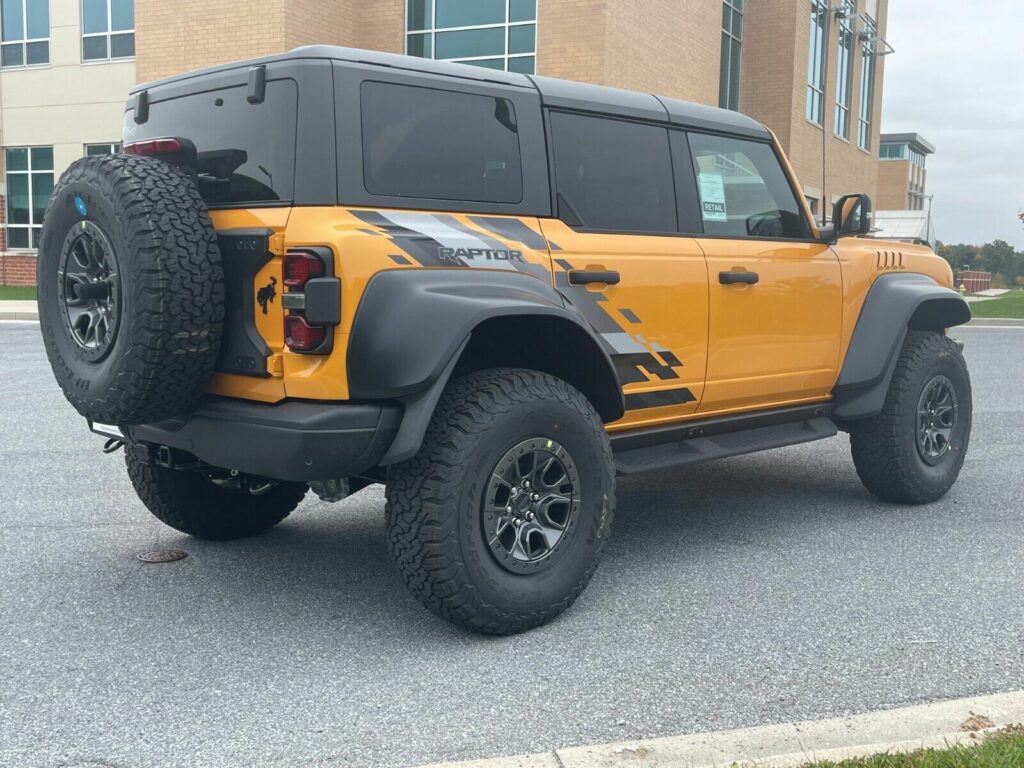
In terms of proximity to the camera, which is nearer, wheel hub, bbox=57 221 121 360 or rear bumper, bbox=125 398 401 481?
rear bumper, bbox=125 398 401 481

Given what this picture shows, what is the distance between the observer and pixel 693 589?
4500 millimetres

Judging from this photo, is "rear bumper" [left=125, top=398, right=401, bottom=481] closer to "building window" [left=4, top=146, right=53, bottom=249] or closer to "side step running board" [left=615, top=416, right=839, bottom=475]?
"side step running board" [left=615, top=416, right=839, bottom=475]

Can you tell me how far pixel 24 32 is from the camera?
27.6 meters

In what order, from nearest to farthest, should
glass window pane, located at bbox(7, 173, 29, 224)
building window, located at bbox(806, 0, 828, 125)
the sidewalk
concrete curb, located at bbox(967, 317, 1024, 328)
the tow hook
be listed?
the tow hook < the sidewalk < concrete curb, located at bbox(967, 317, 1024, 328) < glass window pane, located at bbox(7, 173, 29, 224) < building window, located at bbox(806, 0, 828, 125)

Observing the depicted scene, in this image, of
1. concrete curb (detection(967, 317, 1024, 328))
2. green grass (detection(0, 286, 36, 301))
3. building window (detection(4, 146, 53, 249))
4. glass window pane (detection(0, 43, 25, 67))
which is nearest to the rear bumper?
concrete curb (detection(967, 317, 1024, 328))

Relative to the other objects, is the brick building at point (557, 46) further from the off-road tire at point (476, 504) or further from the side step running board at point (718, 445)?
the off-road tire at point (476, 504)

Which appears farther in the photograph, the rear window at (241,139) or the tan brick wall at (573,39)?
the tan brick wall at (573,39)

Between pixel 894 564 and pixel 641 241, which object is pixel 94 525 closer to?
pixel 641 241

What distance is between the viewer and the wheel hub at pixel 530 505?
388cm

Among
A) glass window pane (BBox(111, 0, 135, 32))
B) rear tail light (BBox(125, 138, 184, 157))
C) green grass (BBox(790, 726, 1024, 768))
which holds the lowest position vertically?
green grass (BBox(790, 726, 1024, 768))

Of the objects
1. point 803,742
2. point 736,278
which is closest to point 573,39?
point 736,278

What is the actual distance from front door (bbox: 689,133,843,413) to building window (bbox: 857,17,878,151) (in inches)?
1273

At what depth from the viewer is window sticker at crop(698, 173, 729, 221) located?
198 inches

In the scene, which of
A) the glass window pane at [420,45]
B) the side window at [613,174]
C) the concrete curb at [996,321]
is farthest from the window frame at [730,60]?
the side window at [613,174]
